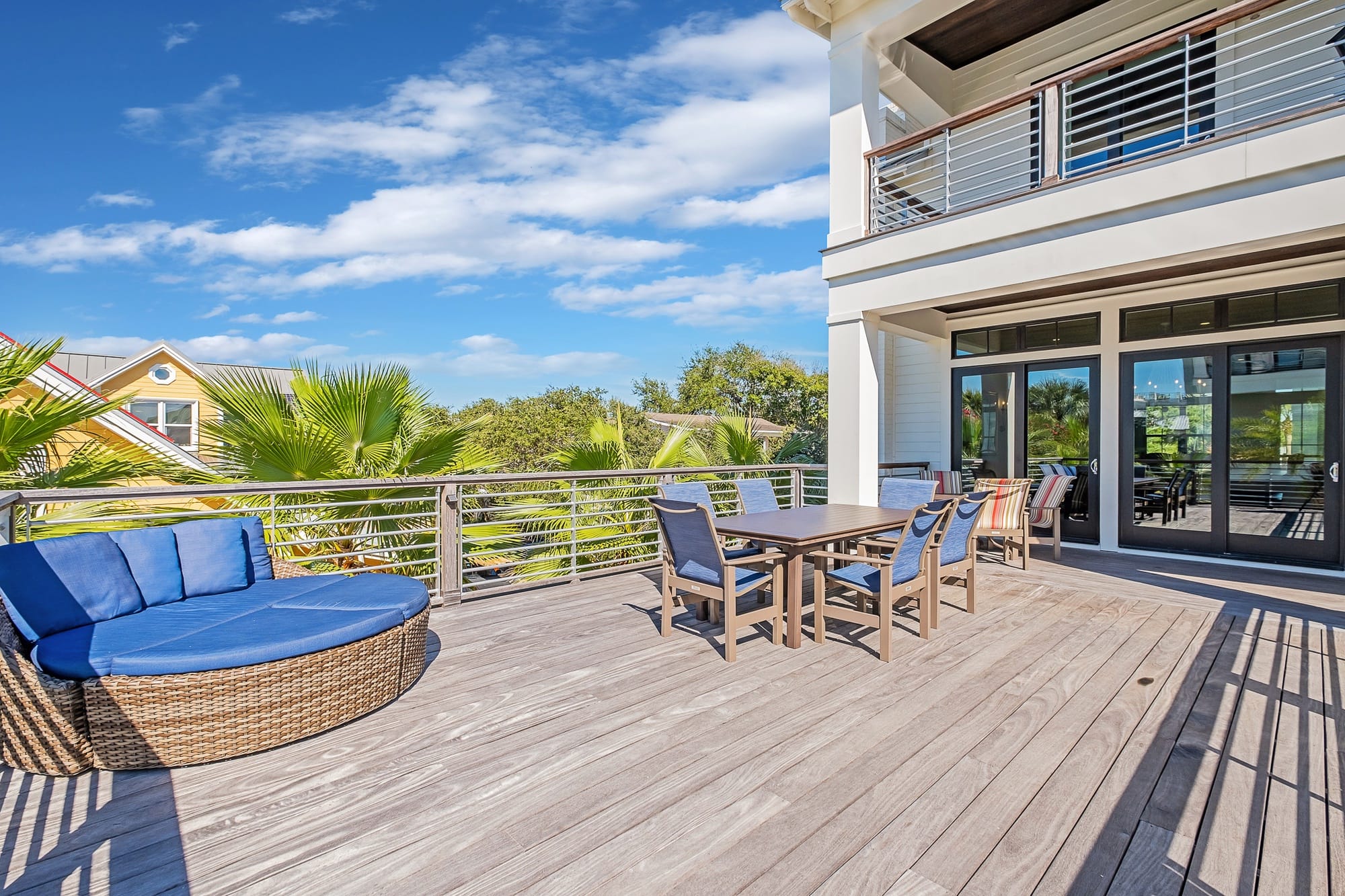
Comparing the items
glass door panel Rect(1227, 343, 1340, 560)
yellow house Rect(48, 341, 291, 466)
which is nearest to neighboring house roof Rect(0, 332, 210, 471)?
glass door panel Rect(1227, 343, 1340, 560)

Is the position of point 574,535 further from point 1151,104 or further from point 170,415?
A: point 170,415

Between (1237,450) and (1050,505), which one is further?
(1050,505)

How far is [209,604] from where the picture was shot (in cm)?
326

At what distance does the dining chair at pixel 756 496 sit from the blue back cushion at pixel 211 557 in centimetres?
360

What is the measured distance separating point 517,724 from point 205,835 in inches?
44.2

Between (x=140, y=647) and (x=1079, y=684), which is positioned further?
(x=1079, y=684)

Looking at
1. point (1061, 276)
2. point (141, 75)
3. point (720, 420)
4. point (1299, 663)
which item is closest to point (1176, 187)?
point (1061, 276)

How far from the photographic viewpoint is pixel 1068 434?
776 cm

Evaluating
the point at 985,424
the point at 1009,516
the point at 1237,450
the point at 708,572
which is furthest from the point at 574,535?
the point at 1237,450

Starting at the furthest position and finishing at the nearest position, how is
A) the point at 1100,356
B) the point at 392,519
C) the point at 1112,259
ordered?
the point at 1100,356 < the point at 392,519 < the point at 1112,259

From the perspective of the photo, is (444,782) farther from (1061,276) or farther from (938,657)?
(1061,276)

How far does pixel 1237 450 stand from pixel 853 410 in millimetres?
3945

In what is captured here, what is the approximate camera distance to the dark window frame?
7508 millimetres

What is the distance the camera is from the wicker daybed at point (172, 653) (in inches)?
94.9
